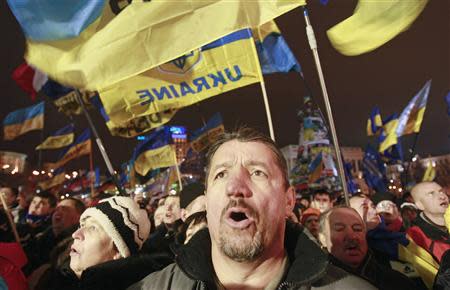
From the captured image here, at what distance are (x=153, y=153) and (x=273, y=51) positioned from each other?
228 inches

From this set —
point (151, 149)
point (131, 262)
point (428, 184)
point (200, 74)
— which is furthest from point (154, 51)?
point (151, 149)

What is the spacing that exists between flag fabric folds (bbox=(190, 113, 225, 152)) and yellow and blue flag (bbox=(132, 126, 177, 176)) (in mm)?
1045

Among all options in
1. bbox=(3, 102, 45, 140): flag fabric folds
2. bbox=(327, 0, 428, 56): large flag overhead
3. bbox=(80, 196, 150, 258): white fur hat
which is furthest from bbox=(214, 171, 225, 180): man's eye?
bbox=(3, 102, 45, 140): flag fabric folds

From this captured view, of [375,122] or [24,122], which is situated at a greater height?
[24,122]

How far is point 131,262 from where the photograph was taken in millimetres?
2781

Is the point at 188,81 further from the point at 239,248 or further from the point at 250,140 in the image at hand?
the point at 239,248

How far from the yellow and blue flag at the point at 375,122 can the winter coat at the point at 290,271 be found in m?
13.7

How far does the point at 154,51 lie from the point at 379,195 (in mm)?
4980

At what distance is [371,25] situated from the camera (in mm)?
4770

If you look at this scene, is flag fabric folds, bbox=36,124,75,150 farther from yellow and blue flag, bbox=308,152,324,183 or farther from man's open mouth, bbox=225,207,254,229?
man's open mouth, bbox=225,207,254,229

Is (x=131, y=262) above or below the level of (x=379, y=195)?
above

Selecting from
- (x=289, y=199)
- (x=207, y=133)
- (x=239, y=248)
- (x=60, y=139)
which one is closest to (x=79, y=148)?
(x=60, y=139)

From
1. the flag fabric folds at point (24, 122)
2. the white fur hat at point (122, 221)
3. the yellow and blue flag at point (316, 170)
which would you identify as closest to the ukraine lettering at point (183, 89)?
the white fur hat at point (122, 221)

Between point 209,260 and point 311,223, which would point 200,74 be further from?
point 209,260
